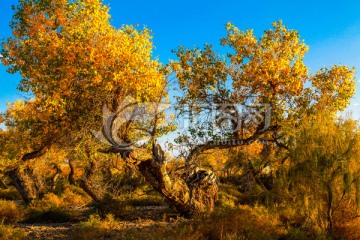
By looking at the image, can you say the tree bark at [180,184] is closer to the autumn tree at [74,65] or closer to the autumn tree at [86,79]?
the autumn tree at [86,79]

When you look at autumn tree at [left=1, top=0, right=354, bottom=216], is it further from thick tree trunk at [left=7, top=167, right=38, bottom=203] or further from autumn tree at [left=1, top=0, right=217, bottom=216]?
thick tree trunk at [left=7, top=167, right=38, bottom=203]

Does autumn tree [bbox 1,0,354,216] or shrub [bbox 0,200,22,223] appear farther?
shrub [bbox 0,200,22,223]

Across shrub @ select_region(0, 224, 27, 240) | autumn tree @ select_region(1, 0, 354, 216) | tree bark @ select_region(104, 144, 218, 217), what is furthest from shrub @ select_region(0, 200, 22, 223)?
tree bark @ select_region(104, 144, 218, 217)

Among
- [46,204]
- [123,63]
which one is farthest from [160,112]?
[46,204]

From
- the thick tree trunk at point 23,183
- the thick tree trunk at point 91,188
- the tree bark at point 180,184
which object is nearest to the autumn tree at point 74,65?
the tree bark at point 180,184

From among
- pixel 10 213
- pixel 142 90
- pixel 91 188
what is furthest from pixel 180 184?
pixel 10 213

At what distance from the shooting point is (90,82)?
12328mm

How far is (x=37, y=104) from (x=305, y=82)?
10.6m

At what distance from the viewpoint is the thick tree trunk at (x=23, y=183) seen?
2366 centimetres

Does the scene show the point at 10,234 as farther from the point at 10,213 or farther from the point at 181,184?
the point at 10,213

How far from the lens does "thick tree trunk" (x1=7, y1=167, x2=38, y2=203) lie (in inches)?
931

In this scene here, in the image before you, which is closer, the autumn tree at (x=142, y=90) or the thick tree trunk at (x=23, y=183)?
the autumn tree at (x=142, y=90)

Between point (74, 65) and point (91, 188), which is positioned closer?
point (74, 65)

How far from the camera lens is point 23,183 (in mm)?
24016
